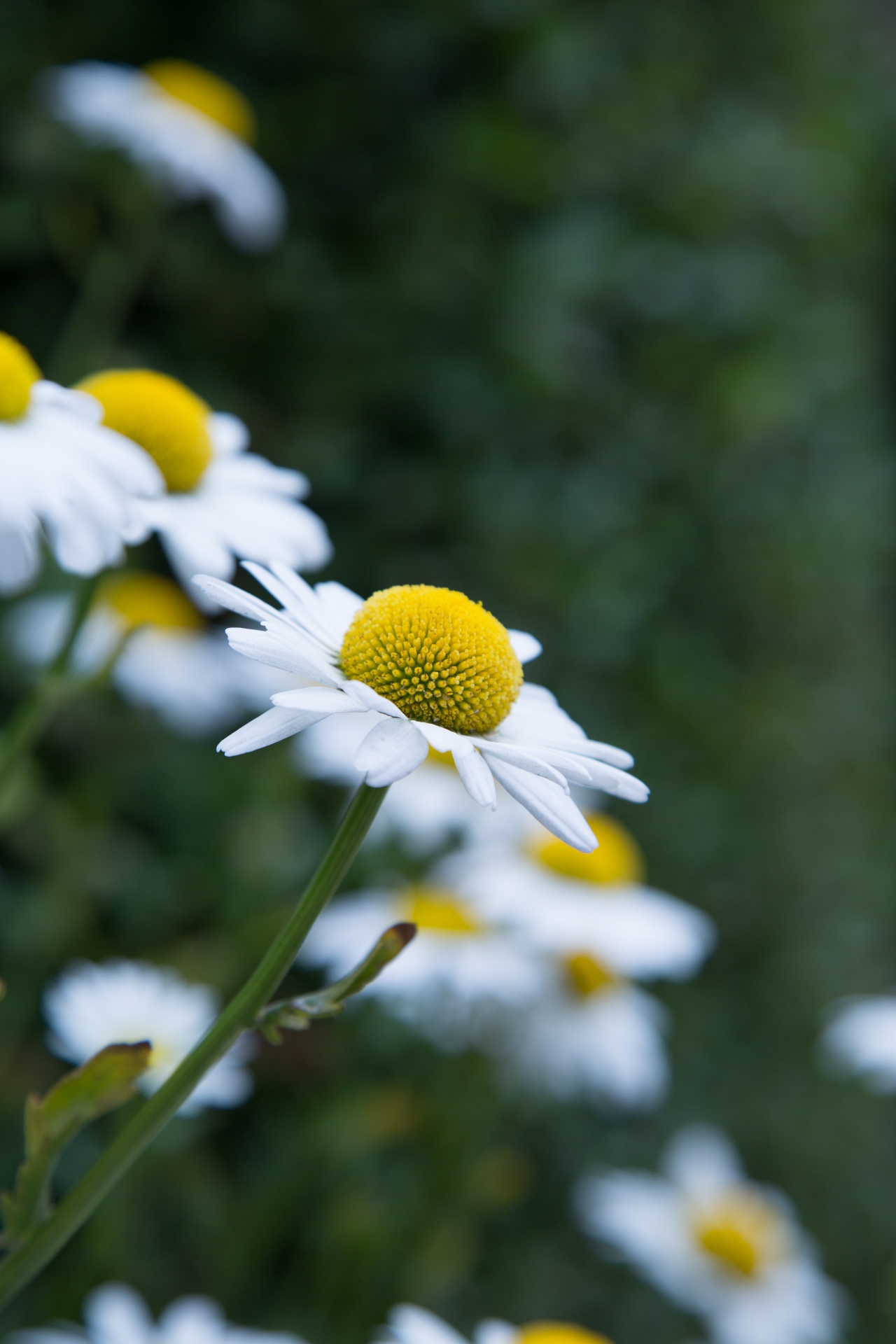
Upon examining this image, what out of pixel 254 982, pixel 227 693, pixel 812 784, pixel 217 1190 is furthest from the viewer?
pixel 812 784

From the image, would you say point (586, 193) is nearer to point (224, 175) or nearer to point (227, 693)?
point (224, 175)

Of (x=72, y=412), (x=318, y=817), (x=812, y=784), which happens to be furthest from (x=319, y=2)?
(x=812, y=784)

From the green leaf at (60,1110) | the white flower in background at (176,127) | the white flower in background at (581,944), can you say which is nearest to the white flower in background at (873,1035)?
the white flower in background at (581,944)

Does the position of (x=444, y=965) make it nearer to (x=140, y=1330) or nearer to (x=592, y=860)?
(x=592, y=860)

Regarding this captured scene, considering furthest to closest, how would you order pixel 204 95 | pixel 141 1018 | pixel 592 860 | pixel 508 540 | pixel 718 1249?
pixel 508 540, pixel 204 95, pixel 718 1249, pixel 592 860, pixel 141 1018

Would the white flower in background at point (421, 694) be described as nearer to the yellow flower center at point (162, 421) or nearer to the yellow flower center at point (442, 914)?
the yellow flower center at point (162, 421)

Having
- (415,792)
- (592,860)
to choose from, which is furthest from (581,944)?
(415,792)

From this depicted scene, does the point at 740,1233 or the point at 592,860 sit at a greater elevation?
the point at 592,860

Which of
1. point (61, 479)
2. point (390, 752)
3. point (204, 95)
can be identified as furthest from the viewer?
point (204, 95)
